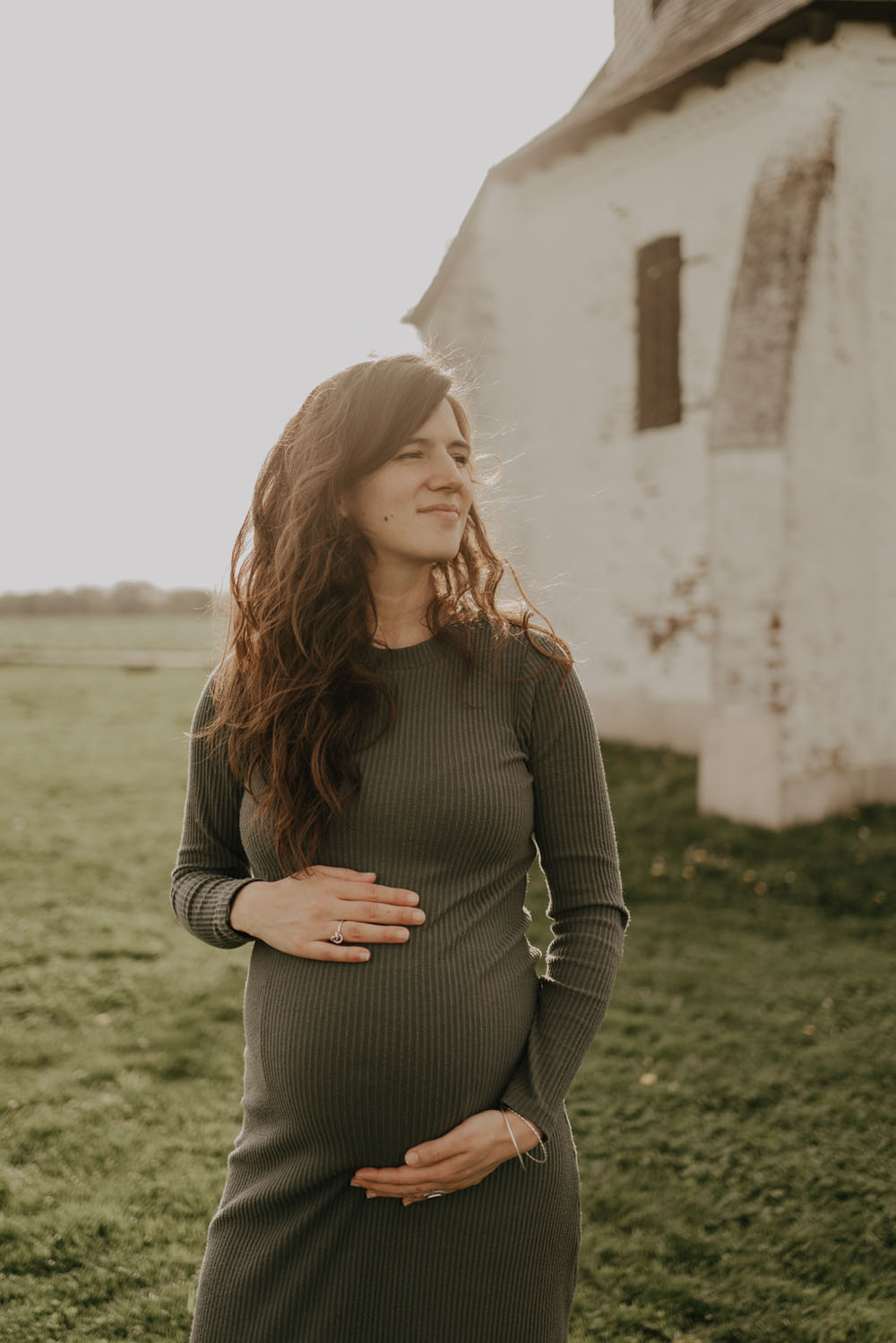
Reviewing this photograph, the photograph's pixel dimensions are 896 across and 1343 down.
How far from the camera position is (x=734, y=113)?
9.84 m

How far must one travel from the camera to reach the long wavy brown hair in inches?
72.7

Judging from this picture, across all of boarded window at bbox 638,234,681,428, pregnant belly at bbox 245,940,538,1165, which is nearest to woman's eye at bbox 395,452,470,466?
pregnant belly at bbox 245,940,538,1165

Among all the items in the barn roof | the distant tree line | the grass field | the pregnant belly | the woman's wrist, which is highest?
the barn roof

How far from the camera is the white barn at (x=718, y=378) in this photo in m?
8.82

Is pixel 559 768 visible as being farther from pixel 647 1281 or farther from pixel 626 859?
pixel 626 859

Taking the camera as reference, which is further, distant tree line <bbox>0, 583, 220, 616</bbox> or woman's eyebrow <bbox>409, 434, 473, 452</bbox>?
distant tree line <bbox>0, 583, 220, 616</bbox>

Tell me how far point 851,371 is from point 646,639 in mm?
3412

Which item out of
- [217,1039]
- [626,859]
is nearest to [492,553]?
[217,1039]

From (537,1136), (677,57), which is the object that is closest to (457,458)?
(537,1136)

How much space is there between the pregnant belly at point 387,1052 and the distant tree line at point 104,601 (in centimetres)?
5296

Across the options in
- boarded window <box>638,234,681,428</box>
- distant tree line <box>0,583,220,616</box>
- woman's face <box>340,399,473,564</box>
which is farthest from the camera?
distant tree line <box>0,583,220,616</box>

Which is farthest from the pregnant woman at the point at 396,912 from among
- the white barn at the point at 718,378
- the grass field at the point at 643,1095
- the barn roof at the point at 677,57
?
the barn roof at the point at 677,57

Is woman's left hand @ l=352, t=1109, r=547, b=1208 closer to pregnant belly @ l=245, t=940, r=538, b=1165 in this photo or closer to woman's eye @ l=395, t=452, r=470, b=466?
pregnant belly @ l=245, t=940, r=538, b=1165

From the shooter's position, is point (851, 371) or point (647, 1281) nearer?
point (647, 1281)
